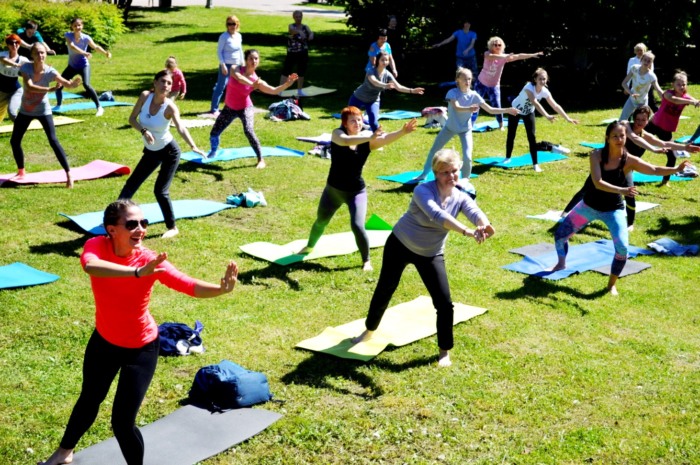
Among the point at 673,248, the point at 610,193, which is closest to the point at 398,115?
the point at 673,248

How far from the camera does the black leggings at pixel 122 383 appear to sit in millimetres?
5391

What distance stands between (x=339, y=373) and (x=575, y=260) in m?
4.54

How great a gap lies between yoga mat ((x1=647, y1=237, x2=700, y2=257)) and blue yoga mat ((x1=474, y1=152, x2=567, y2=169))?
4567mm

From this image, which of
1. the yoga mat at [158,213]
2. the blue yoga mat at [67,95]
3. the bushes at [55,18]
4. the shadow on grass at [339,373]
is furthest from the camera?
the bushes at [55,18]

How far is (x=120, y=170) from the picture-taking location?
14172mm

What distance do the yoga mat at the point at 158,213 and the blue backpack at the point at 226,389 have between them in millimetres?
4584

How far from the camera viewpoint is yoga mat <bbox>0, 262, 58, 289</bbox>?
9383 mm

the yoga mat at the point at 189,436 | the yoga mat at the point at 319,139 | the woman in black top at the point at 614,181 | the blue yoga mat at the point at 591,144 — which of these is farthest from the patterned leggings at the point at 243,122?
the yoga mat at the point at 189,436

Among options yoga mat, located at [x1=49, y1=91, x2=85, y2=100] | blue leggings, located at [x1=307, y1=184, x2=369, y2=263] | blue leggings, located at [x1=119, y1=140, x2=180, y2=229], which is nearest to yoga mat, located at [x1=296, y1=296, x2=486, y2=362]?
blue leggings, located at [x1=307, y1=184, x2=369, y2=263]

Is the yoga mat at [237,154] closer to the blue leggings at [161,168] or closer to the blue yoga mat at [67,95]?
the blue leggings at [161,168]

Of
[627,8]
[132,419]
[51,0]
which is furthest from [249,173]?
[51,0]

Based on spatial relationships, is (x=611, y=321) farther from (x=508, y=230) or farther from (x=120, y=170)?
(x=120, y=170)

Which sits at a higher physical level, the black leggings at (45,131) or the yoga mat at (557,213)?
the black leggings at (45,131)

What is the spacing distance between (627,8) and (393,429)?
17923mm
